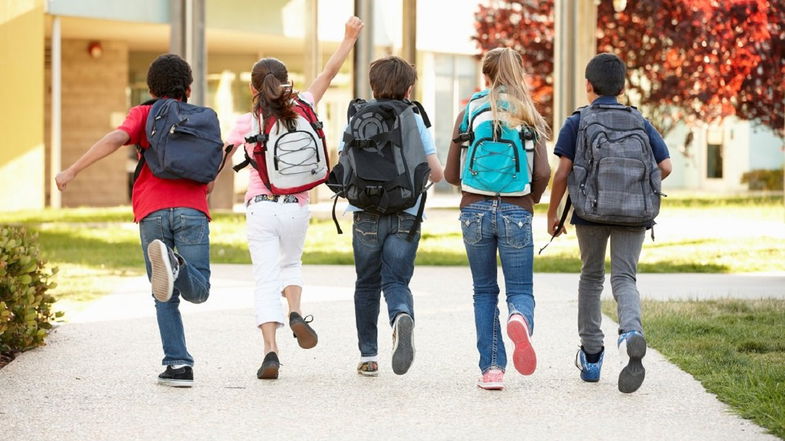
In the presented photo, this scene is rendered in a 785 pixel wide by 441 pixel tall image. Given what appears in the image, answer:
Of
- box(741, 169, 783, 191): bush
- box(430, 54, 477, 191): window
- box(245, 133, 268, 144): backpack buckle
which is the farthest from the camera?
box(741, 169, 783, 191): bush

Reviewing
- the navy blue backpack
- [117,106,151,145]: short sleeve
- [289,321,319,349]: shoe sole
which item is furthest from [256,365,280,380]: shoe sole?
[117,106,151,145]: short sleeve

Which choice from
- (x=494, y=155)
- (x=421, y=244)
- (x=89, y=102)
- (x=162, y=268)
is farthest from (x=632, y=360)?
(x=89, y=102)

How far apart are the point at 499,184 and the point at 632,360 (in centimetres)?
103

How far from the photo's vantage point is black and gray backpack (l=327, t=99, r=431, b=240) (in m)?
6.51

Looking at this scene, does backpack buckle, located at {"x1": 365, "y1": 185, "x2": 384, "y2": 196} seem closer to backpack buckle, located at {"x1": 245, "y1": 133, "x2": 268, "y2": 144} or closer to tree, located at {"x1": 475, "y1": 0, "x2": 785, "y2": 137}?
backpack buckle, located at {"x1": 245, "y1": 133, "x2": 268, "y2": 144}

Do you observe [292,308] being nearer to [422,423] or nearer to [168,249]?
[168,249]

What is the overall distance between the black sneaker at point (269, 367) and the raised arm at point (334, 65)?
4.39ft

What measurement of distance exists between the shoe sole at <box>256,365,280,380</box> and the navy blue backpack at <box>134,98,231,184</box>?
100 cm

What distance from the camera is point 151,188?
6617mm

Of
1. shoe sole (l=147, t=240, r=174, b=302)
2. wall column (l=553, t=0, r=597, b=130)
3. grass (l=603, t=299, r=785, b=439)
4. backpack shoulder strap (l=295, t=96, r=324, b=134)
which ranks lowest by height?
grass (l=603, t=299, r=785, b=439)

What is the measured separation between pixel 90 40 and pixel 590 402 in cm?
2249

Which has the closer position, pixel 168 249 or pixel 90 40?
pixel 168 249

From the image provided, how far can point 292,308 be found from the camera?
23.0 ft

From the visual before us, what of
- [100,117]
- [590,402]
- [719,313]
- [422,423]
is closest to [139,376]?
[422,423]
